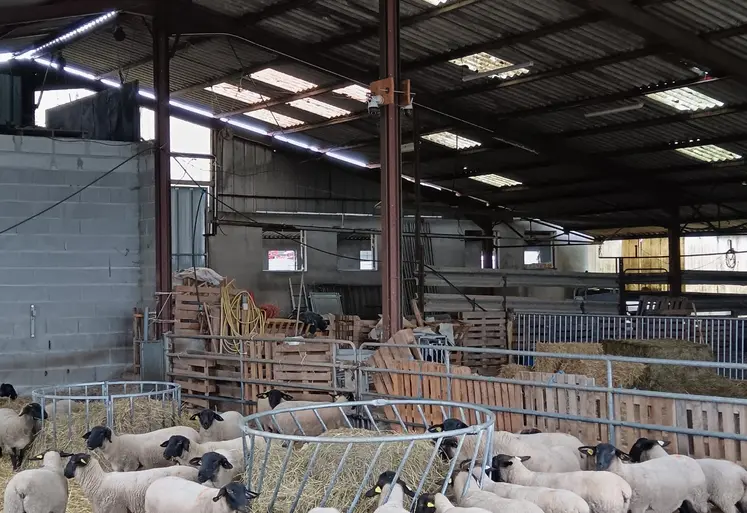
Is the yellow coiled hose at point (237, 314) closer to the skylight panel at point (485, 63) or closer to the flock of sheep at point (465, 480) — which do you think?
the flock of sheep at point (465, 480)

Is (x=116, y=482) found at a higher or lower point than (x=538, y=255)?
lower

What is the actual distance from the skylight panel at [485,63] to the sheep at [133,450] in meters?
10.9

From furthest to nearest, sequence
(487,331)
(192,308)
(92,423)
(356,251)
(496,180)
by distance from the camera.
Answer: (356,251), (496,180), (487,331), (192,308), (92,423)

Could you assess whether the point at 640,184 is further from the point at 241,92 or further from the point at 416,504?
the point at 416,504

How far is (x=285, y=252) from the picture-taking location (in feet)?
80.4

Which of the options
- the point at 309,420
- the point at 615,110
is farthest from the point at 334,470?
the point at 615,110

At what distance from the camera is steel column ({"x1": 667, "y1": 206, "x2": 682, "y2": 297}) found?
2355 centimetres

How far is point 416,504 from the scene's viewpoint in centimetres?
497

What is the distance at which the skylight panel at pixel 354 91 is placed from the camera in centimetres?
1914

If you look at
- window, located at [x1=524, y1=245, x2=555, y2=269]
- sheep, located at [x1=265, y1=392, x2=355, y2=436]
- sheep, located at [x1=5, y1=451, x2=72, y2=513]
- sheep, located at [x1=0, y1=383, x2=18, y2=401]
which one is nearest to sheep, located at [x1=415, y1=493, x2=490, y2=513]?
sheep, located at [x1=5, y1=451, x2=72, y2=513]

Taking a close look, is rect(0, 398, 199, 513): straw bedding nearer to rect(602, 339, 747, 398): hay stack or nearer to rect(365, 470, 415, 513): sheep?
rect(365, 470, 415, 513): sheep

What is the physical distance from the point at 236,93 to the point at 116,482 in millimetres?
16146

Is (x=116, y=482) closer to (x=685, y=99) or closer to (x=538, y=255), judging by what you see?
(x=685, y=99)

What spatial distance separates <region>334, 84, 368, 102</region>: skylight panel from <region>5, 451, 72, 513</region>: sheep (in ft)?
45.1
